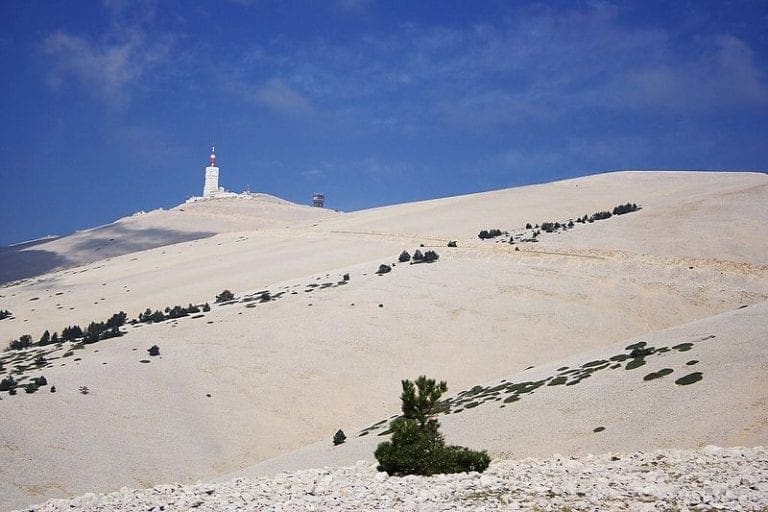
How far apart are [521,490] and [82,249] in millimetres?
101402

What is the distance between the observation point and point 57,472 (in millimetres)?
20922

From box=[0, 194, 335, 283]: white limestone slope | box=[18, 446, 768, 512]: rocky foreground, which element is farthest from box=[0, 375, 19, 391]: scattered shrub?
box=[0, 194, 335, 283]: white limestone slope

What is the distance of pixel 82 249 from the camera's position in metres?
99.7

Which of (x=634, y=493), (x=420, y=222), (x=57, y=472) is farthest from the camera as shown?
(x=420, y=222)

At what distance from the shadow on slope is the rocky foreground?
85702mm

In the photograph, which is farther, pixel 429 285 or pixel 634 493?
pixel 429 285

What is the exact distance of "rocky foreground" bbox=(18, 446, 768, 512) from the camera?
989cm

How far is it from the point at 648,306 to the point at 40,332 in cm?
4181

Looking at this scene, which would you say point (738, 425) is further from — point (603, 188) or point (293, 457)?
point (603, 188)

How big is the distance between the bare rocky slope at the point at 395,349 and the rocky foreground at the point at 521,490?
4046mm

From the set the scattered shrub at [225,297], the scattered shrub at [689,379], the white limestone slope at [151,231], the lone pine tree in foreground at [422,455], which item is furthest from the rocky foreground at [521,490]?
the white limestone slope at [151,231]

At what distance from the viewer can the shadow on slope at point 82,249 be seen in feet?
296

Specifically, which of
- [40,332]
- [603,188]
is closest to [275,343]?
[40,332]

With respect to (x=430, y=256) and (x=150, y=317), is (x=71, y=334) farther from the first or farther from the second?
(x=430, y=256)
